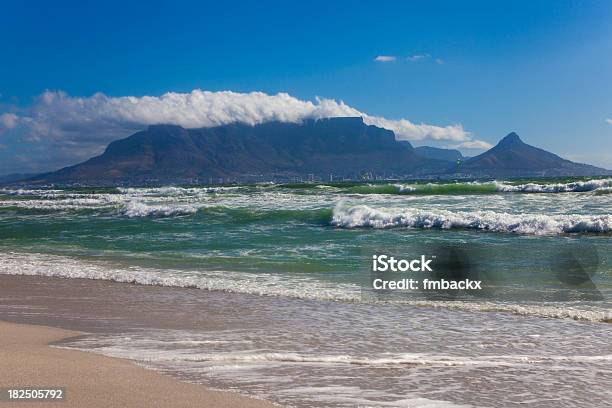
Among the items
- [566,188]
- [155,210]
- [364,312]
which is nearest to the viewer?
[364,312]

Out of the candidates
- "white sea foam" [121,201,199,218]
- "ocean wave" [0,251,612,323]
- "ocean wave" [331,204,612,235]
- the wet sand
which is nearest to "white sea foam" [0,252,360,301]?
"ocean wave" [0,251,612,323]

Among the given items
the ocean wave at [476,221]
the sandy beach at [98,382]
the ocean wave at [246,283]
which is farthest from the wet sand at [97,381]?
the ocean wave at [476,221]

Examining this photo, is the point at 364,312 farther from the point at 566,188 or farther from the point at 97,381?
the point at 566,188

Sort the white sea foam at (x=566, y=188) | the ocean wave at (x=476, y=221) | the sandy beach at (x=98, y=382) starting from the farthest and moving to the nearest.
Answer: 1. the white sea foam at (x=566, y=188)
2. the ocean wave at (x=476, y=221)
3. the sandy beach at (x=98, y=382)

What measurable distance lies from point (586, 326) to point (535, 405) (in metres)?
3.77

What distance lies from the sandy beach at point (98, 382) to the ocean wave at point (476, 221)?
17.0 m

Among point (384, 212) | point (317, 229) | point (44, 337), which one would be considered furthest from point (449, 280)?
point (384, 212)

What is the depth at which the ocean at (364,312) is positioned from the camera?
17.7ft

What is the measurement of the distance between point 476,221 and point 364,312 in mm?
14043

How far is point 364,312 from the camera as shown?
29.7 feet

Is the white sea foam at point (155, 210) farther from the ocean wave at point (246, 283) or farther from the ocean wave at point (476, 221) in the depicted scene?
the ocean wave at point (246, 283)

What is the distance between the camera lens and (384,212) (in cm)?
2562

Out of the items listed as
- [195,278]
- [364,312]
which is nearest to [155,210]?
[195,278]

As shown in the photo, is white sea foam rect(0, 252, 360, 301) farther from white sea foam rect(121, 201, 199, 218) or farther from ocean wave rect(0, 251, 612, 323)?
white sea foam rect(121, 201, 199, 218)
